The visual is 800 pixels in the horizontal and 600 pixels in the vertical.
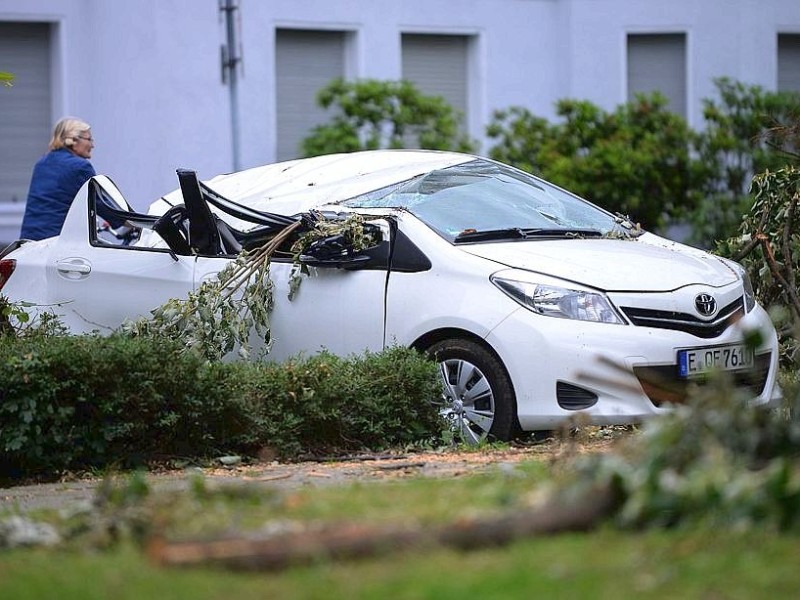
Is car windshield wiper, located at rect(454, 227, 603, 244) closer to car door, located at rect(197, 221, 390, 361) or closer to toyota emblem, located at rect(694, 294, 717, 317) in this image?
car door, located at rect(197, 221, 390, 361)

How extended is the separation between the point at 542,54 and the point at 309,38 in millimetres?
2971

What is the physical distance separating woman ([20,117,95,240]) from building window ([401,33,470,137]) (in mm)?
7582

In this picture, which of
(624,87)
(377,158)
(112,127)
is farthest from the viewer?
(624,87)

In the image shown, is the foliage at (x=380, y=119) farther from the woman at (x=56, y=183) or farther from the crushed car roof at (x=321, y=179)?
the crushed car roof at (x=321, y=179)

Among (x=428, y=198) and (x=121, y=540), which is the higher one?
(x=428, y=198)

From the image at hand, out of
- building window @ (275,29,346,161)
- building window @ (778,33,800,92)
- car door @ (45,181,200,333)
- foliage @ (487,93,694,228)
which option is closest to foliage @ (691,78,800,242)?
foliage @ (487,93,694,228)

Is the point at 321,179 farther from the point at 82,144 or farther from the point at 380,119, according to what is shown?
the point at 380,119

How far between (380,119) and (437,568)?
1404 cm

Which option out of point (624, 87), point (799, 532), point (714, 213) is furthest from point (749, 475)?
point (624, 87)

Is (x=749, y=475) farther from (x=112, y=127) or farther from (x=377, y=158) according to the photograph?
(x=112, y=127)

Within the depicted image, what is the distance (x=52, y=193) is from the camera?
459 inches

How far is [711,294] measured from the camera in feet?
27.0

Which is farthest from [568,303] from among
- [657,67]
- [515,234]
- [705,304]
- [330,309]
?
[657,67]

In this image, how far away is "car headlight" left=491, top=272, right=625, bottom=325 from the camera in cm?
797
